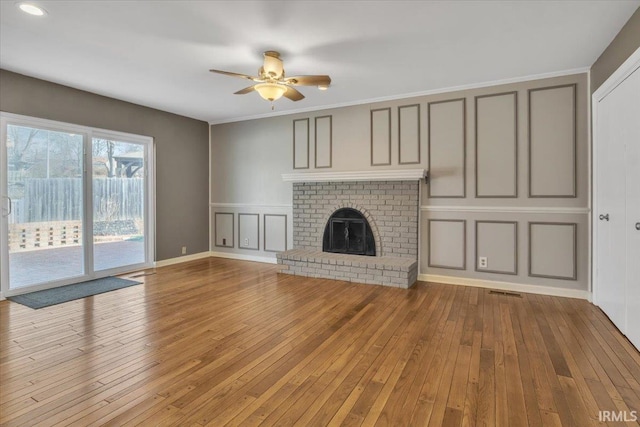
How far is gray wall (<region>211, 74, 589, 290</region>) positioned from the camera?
376cm

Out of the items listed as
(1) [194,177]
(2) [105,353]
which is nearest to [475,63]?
(2) [105,353]

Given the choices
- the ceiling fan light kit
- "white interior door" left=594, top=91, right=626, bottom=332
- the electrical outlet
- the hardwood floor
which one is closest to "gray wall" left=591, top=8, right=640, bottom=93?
"white interior door" left=594, top=91, right=626, bottom=332

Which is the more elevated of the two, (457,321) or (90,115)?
(90,115)

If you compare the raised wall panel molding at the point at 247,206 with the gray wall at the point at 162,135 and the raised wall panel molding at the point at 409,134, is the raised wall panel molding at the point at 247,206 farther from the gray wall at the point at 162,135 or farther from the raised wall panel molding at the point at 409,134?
the raised wall panel molding at the point at 409,134

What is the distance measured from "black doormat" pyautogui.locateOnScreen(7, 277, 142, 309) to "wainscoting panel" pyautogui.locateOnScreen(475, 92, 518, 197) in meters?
4.82

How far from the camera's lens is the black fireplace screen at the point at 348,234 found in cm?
492

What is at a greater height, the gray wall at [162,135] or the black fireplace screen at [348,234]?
the gray wall at [162,135]

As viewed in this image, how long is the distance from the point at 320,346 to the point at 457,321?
1.38 metres

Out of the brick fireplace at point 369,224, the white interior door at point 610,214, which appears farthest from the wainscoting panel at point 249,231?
the white interior door at point 610,214

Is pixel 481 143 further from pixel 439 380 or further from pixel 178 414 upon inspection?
pixel 178 414

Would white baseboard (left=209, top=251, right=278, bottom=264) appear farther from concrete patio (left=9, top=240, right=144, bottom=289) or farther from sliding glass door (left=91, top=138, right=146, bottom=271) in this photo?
concrete patio (left=9, top=240, right=144, bottom=289)

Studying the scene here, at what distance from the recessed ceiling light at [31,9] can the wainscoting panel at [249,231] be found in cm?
393

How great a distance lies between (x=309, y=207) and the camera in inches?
211

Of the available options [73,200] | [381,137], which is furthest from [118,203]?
[381,137]
